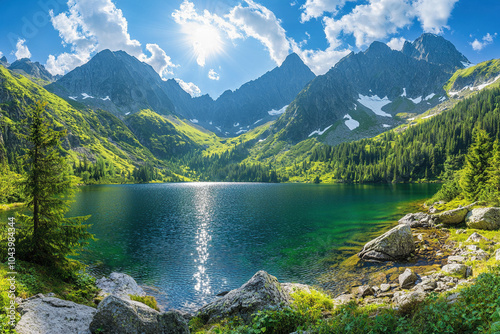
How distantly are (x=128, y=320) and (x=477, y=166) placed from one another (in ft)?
201

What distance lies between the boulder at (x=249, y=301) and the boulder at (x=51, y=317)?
6532mm

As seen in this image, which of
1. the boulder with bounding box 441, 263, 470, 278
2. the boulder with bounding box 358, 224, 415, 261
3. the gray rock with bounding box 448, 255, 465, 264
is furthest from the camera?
the boulder with bounding box 358, 224, 415, 261

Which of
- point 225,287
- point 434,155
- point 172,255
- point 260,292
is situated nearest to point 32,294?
point 260,292

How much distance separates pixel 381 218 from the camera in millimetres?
56688

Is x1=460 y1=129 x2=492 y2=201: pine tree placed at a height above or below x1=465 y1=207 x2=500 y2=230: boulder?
above

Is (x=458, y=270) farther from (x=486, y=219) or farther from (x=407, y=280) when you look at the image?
(x=486, y=219)

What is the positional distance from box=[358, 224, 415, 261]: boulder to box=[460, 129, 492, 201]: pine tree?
26575mm

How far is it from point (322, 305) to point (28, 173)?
23.1m

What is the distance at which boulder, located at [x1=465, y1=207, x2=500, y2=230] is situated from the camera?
Result: 32.8 meters

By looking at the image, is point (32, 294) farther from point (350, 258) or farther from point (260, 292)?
point (350, 258)

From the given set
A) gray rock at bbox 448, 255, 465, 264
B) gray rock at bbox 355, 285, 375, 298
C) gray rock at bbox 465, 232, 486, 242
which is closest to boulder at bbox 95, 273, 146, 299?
gray rock at bbox 355, 285, 375, 298

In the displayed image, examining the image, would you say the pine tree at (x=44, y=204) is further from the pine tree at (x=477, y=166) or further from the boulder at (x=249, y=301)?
the pine tree at (x=477, y=166)

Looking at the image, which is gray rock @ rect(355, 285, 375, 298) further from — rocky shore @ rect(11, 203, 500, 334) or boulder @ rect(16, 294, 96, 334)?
boulder @ rect(16, 294, 96, 334)

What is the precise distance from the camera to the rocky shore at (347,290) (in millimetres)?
11461
